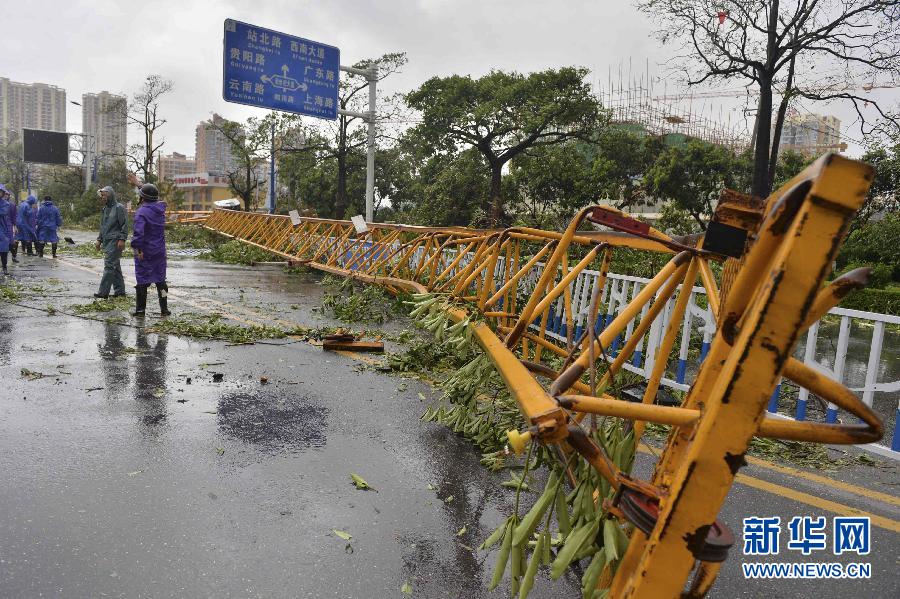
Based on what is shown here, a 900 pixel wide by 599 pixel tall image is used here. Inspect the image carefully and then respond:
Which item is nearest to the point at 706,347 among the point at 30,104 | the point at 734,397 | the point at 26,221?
the point at 734,397

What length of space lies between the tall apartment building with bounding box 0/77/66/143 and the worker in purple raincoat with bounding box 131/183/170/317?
12774cm

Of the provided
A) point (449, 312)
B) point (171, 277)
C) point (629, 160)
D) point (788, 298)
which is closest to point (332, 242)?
point (171, 277)

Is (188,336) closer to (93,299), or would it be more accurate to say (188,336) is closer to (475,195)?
(93,299)

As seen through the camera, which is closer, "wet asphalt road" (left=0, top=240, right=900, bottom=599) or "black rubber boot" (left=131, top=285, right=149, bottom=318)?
"wet asphalt road" (left=0, top=240, right=900, bottom=599)

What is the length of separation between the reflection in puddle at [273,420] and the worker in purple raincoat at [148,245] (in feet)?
14.0

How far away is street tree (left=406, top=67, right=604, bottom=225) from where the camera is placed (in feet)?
95.6

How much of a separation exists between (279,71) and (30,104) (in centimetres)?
12478

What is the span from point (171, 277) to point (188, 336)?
724 centimetres

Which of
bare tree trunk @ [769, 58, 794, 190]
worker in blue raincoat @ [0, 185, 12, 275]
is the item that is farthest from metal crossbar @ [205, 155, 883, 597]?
bare tree trunk @ [769, 58, 794, 190]

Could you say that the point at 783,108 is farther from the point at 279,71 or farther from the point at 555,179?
the point at 279,71

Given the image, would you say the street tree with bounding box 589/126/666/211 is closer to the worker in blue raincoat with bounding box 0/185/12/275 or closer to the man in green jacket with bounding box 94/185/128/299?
the man in green jacket with bounding box 94/185/128/299

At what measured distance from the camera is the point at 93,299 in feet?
33.9

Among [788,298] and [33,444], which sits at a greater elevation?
[788,298]

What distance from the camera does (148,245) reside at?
8.77 meters
